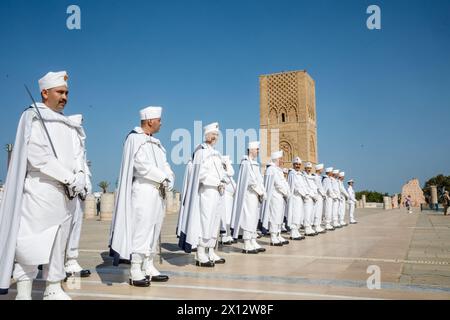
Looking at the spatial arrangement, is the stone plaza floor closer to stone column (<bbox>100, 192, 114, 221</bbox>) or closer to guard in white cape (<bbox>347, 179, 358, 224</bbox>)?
guard in white cape (<bbox>347, 179, 358, 224</bbox>)

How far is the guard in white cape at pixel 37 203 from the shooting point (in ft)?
10.6

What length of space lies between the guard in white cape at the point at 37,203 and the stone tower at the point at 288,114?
4419 cm

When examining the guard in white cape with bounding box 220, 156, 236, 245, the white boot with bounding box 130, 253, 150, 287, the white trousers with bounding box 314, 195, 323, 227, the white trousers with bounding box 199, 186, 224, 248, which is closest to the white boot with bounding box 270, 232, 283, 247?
the guard in white cape with bounding box 220, 156, 236, 245

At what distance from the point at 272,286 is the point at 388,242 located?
5.45 meters

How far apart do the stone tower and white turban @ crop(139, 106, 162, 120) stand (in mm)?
42483

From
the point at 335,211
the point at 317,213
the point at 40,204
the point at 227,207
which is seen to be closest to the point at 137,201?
the point at 40,204

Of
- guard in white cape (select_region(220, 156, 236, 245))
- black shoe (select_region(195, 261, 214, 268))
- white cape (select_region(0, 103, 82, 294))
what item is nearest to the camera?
white cape (select_region(0, 103, 82, 294))

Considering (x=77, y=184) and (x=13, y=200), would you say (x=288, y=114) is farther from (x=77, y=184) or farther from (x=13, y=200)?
(x=13, y=200)

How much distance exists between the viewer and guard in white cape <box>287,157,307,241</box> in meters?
10.6

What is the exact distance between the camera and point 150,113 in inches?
199

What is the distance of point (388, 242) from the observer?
8.95 metres

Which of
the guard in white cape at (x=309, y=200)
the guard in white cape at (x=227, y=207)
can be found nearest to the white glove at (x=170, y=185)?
the guard in white cape at (x=227, y=207)
